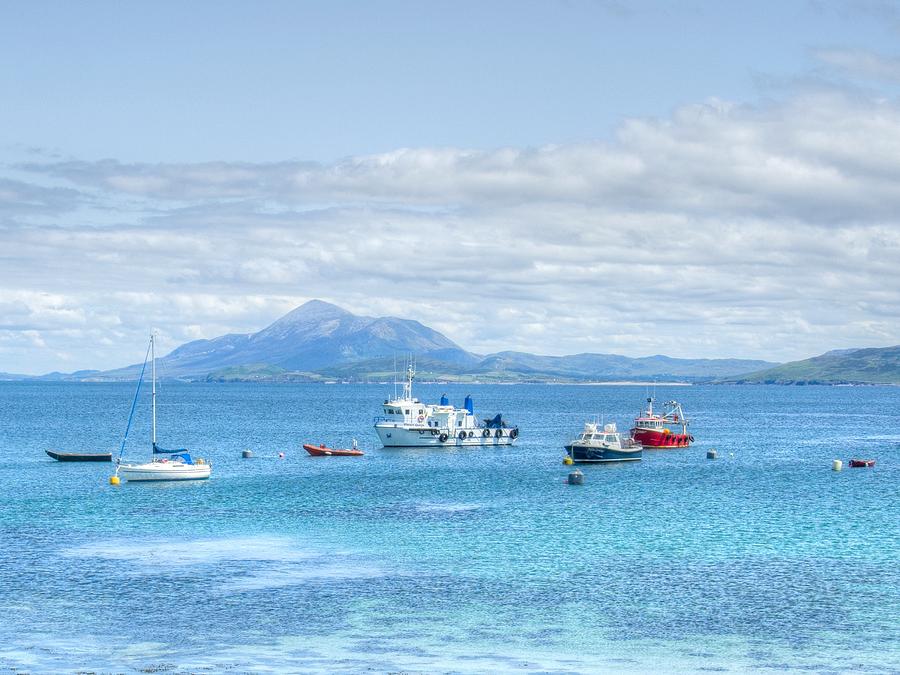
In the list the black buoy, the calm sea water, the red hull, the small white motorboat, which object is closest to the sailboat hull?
the calm sea water

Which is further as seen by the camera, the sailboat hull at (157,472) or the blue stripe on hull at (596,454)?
the blue stripe on hull at (596,454)

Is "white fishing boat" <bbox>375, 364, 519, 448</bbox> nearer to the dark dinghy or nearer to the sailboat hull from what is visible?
the dark dinghy

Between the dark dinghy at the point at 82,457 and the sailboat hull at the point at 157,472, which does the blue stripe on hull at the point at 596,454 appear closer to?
the sailboat hull at the point at 157,472

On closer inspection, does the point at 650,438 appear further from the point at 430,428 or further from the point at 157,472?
the point at 157,472

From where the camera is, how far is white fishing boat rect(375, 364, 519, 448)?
525ft

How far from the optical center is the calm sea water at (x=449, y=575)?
153 ft

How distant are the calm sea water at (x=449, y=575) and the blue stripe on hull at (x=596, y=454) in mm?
19889

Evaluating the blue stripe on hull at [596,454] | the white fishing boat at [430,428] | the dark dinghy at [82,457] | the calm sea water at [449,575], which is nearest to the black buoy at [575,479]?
the calm sea water at [449,575]

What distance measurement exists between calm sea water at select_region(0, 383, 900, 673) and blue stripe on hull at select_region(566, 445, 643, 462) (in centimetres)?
1989

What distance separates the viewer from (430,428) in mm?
160375

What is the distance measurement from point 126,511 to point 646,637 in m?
54.9

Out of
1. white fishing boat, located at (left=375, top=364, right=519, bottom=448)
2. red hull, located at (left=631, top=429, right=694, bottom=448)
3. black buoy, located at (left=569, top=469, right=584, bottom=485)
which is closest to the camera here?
black buoy, located at (left=569, top=469, right=584, bottom=485)

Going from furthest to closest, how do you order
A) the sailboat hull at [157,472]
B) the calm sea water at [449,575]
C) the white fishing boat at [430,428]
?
the white fishing boat at [430,428]
the sailboat hull at [157,472]
the calm sea water at [449,575]

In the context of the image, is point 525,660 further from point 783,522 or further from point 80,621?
point 783,522
